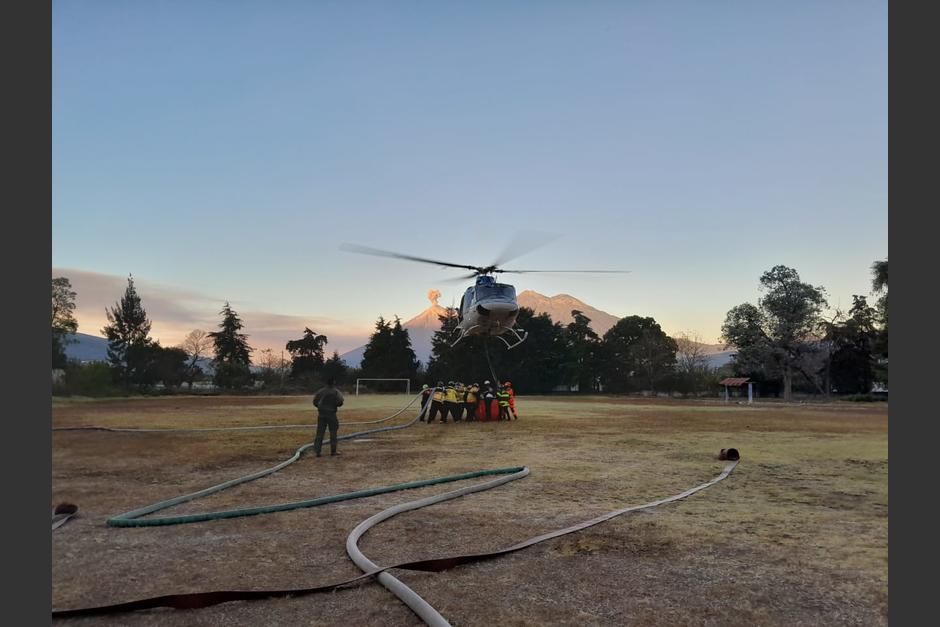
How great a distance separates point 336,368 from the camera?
6800 centimetres

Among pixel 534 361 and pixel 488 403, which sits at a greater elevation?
pixel 488 403

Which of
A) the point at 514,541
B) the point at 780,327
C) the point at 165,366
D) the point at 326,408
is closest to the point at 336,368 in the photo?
the point at 165,366

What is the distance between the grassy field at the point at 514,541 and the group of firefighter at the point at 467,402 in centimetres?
817

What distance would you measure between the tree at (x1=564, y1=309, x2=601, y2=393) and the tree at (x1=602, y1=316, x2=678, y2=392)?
1.24m

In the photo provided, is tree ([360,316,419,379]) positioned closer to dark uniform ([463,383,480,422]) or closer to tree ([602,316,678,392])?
tree ([602,316,678,392])

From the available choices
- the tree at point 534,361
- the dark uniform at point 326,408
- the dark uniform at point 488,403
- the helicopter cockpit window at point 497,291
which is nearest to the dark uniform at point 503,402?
the dark uniform at point 488,403

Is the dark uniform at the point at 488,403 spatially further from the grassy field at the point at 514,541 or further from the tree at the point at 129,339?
the tree at the point at 129,339

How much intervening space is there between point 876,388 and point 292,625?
53.2 meters

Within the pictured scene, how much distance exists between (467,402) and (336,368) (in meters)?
49.9

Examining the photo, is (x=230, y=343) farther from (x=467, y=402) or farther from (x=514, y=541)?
(x=514, y=541)

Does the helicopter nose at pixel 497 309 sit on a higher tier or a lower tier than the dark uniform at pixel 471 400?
higher

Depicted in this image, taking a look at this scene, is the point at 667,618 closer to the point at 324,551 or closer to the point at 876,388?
the point at 324,551

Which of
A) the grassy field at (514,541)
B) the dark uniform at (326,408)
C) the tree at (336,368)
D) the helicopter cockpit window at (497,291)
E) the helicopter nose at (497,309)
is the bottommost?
the tree at (336,368)

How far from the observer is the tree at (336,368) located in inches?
2547
